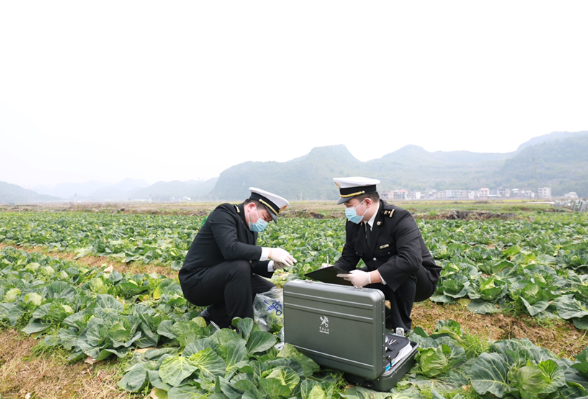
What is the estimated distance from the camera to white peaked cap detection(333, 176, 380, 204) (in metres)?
3.19

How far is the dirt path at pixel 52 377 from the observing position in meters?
2.41

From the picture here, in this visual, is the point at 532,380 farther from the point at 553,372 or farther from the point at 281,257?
the point at 281,257

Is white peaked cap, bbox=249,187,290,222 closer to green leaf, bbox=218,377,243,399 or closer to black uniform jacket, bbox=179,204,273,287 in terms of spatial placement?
black uniform jacket, bbox=179,204,273,287

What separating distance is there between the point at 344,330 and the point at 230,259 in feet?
4.68

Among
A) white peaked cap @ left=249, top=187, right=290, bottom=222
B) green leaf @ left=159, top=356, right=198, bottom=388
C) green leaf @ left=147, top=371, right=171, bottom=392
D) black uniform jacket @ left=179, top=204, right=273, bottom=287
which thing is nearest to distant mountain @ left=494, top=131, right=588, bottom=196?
white peaked cap @ left=249, top=187, right=290, bottom=222

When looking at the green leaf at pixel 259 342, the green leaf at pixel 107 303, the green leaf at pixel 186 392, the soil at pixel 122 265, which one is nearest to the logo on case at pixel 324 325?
the green leaf at pixel 259 342

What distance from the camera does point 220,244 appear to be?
10.6ft

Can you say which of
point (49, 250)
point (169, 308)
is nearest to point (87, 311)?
point (169, 308)

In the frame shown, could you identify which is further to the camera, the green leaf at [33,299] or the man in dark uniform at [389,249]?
the green leaf at [33,299]

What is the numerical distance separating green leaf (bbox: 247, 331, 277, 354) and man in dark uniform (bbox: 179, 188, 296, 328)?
457 mm

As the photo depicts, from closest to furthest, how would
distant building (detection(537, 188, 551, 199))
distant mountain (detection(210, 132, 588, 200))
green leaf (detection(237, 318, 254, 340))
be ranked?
1. green leaf (detection(237, 318, 254, 340))
2. distant building (detection(537, 188, 551, 199))
3. distant mountain (detection(210, 132, 588, 200))

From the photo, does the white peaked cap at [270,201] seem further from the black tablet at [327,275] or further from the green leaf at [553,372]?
the green leaf at [553,372]

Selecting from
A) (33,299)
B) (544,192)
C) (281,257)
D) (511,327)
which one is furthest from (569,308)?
(544,192)

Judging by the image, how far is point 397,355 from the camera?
2.45m
